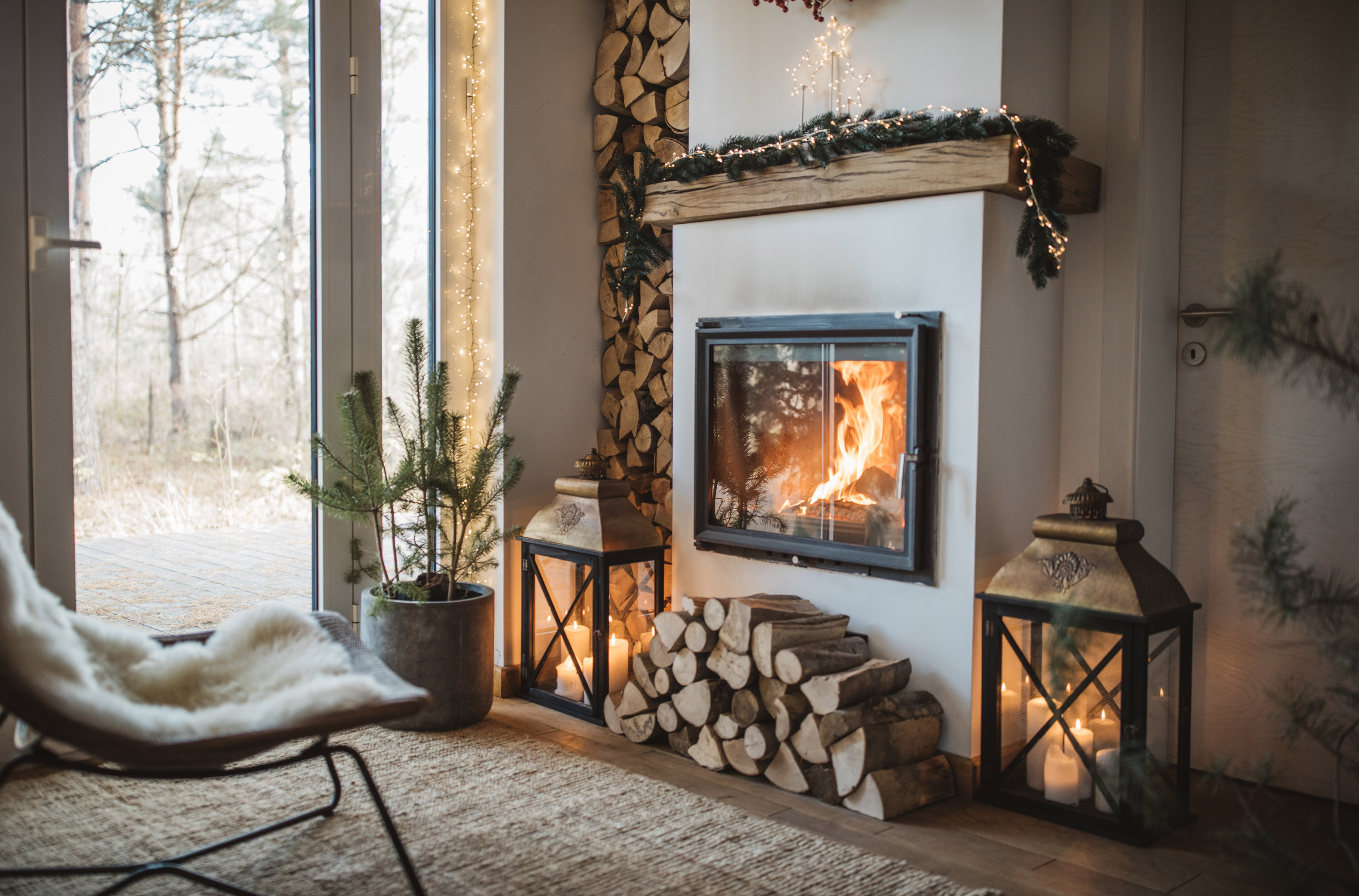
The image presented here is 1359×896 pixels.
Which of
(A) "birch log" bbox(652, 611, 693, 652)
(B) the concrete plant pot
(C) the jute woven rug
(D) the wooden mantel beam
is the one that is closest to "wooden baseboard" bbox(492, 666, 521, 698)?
(B) the concrete plant pot

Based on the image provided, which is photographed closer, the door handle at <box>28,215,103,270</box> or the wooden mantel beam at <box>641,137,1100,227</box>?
the wooden mantel beam at <box>641,137,1100,227</box>

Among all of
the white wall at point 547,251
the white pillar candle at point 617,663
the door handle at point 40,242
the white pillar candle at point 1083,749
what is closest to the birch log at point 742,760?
the white pillar candle at point 617,663

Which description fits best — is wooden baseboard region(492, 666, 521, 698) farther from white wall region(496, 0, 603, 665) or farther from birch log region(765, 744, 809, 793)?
birch log region(765, 744, 809, 793)

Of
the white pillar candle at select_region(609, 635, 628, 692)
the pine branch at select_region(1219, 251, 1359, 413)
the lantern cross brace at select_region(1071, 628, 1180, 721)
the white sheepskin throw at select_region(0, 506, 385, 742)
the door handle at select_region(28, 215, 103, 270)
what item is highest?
the door handle at select_region(28, 215, 103, 270)

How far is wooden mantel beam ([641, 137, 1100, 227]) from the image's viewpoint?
7.73ft

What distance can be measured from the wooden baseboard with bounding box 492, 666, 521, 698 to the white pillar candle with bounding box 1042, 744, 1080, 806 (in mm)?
1625

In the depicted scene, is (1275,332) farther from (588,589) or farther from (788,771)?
(588,589)

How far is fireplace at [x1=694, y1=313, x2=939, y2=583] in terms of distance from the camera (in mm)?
2498

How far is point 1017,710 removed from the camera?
2400mm

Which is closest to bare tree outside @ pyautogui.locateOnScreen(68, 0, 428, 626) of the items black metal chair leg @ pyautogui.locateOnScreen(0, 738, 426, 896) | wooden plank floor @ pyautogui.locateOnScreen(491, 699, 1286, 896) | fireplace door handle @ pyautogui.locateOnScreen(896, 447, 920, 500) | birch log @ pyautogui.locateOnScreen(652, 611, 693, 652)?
black metal chair leg @ pyautogui.locateOnScreen(0, 738, 426, 896)

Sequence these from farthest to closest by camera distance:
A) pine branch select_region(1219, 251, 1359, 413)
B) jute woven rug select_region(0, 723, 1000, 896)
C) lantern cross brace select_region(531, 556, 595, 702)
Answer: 1. lantern cross brace select_region(531, 556, 595, 702)
2. jute woven rug select_region(0, 723, 1000, 896)
3. pine branch select_region(1219, 251, 1359, 413)

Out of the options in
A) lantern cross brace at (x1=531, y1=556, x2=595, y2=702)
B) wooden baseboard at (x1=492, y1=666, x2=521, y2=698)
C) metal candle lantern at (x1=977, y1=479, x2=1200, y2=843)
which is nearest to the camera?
metal candle lantern at (x1=977, y1=479, x2=1200, y2=843)

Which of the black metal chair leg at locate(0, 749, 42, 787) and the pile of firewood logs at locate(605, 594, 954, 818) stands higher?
the black metal chair leg at locate(0, 749, 42, 787)

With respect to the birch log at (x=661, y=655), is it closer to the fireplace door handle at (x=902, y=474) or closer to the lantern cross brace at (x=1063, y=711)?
the fireplace door handle at (x=902, y=474)
